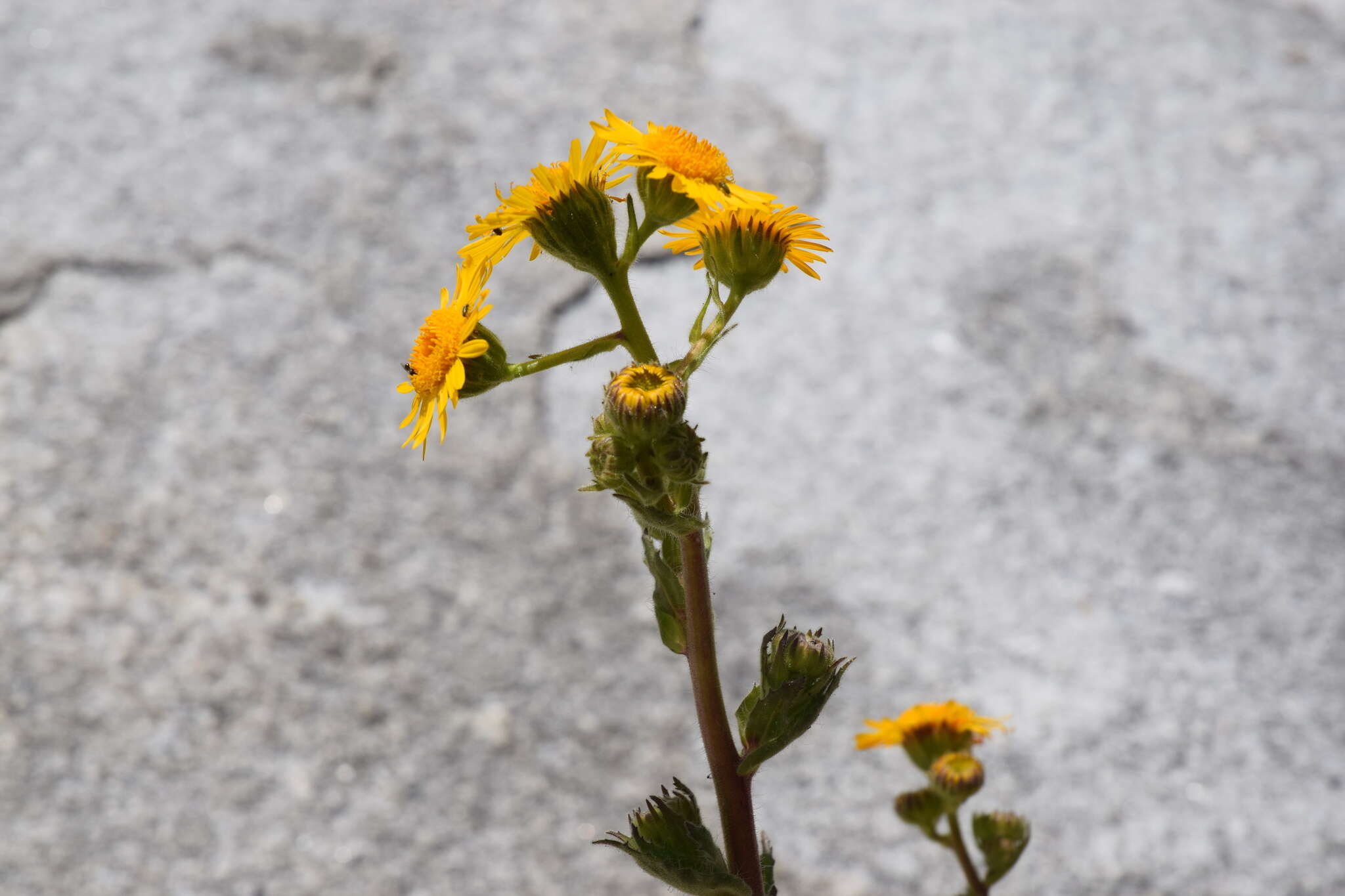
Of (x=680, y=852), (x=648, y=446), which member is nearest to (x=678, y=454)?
(x=648, y=446)

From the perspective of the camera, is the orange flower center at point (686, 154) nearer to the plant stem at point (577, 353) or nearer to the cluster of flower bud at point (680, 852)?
the plant stem at point (577, 353)

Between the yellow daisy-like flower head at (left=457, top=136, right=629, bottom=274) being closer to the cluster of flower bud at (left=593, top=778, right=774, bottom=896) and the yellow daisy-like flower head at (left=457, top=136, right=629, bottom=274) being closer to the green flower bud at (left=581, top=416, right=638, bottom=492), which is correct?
the green flower bud at (left=581, top=416, right=638, bottom=492)

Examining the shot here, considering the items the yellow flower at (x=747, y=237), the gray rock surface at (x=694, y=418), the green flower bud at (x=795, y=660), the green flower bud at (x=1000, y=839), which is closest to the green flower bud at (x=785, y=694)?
the green flower bud at (x=795, y=660)

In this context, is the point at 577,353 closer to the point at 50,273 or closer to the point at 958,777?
the point at 958,777

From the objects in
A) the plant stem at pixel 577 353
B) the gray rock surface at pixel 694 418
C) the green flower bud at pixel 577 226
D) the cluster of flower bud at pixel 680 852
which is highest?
the gray rock surface at pixel 694 418

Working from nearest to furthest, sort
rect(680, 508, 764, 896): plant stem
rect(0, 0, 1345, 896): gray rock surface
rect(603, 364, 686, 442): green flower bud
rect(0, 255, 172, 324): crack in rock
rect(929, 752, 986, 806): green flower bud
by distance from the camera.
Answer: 1. rect(603, 364, 686, 442): green flower bud
2. rect(680, 508, 764, 896): plant stem
3. rect(929, 752, 986, 806): green flower bud
4. rect(0, 0, 1345, 896): gray rock surface
5. rect(0, 255, 172, 324): crack in rock

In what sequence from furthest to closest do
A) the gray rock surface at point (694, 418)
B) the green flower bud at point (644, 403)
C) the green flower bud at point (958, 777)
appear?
1. the gray rock surface at point (694, 418)
2. the green flower bud at point (958, 777)
3. the green flower bud at point (644, 403)

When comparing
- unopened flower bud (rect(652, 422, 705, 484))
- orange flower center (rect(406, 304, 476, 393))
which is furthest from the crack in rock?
unopened flower bud (rect(652, 422, 705, 484))
